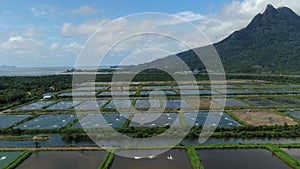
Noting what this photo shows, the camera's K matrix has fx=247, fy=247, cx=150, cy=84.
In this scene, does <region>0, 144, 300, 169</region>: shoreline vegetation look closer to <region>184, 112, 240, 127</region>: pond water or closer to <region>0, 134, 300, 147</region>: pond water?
<region>0, 134, 300, 147</region>: pond water

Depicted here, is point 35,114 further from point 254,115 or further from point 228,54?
point 228,54

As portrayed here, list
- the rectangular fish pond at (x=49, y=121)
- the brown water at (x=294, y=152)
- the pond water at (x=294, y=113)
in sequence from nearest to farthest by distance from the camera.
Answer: the brown water at (x=294, y=152), the rectangular fish pond at (x=49, y=121), the pond water at (x=294, y=113)

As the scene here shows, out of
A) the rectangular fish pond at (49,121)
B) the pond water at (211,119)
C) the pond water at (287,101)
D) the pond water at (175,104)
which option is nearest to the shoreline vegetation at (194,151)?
the pond water at (211,119)

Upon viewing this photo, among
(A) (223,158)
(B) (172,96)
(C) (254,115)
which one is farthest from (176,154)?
(B) (172,96)

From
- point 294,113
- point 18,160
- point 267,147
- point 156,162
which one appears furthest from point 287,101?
point 18,160

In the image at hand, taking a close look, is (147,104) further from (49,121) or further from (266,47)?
(266,47)

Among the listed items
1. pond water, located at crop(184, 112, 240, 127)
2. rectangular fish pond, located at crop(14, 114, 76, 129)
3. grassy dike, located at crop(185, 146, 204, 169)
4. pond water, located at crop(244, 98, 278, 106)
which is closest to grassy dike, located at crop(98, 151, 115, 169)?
grassy dike, located at crop(185, 146, 204, 169)

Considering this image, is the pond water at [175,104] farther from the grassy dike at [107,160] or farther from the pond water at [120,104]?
the grassy dike at [107,160]
